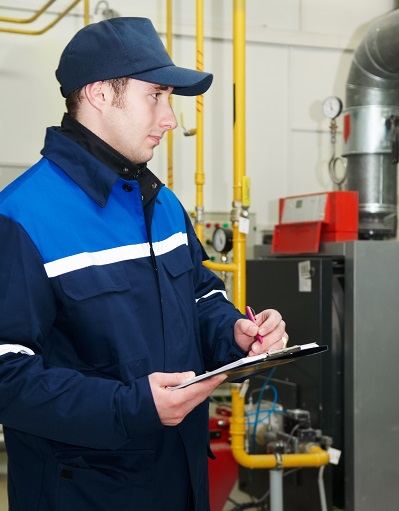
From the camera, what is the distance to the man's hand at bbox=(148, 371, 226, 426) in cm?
107

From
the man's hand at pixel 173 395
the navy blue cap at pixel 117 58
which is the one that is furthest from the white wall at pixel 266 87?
the man's hand at pixel 173 395

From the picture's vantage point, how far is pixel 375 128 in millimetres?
3064

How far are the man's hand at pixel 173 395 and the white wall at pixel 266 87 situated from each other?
9.00 ft

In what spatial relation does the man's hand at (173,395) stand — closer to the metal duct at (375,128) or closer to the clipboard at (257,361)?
the clipboard at (257,361)

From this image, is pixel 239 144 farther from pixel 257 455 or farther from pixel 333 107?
pixel 257 455

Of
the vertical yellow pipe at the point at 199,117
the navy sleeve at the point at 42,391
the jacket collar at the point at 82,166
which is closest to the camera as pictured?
the navy sleeve at the point at 42,391

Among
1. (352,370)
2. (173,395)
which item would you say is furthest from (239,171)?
(173,395)

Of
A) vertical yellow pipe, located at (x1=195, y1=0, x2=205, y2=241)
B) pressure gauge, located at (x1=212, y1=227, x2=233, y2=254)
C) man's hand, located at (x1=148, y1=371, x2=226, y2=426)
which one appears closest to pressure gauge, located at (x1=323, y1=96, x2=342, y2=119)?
vertical yellow pipe, located at (x1=195, y1=0, x2=205, y2=241)

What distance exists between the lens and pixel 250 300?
306cm

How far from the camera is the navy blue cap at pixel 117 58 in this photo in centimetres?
128

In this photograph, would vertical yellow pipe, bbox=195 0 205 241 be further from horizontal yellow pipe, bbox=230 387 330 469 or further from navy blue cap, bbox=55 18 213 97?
navy blue cap, bbox=55 18 213 97

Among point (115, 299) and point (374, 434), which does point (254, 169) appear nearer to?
point (374, 434)

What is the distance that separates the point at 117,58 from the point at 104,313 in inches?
18.9

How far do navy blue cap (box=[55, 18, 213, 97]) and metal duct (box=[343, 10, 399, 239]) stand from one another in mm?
1837
